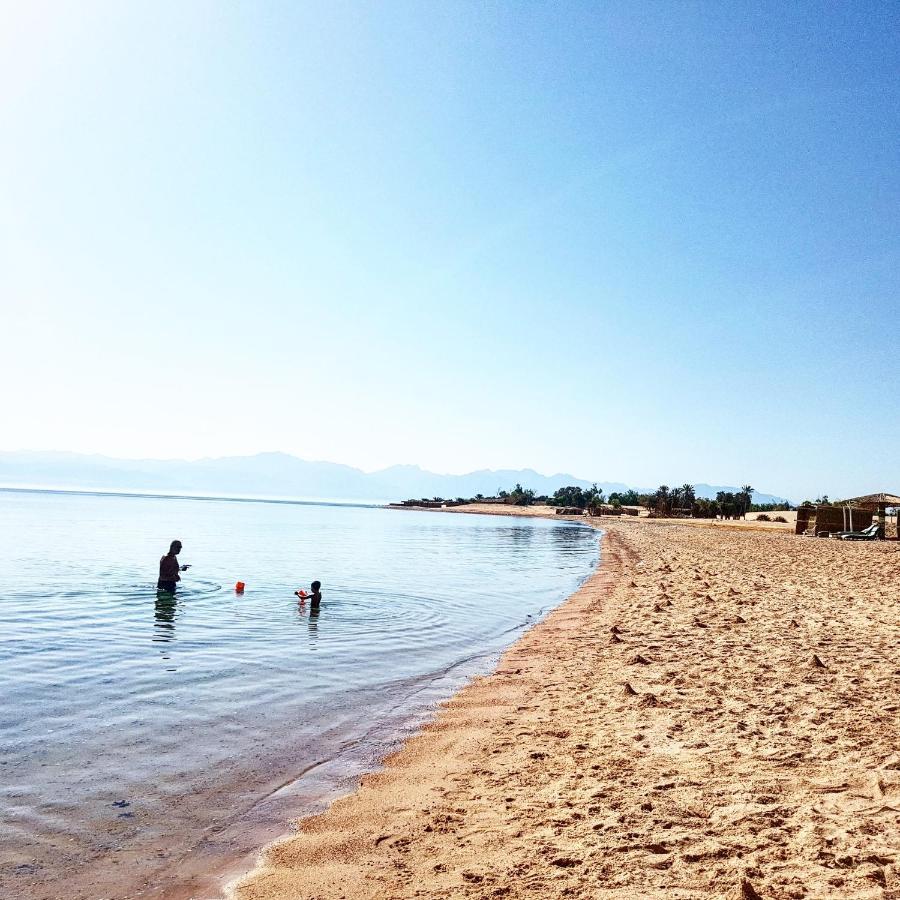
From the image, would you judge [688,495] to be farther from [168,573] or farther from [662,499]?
[168,573]

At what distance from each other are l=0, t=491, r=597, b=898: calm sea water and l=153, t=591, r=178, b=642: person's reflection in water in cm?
11

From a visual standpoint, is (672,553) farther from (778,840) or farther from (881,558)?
(778,840)

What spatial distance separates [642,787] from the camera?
5359 millimetres

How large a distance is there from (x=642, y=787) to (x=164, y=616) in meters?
13.9

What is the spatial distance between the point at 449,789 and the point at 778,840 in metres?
2.82

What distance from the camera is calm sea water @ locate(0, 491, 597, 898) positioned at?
5.13 m

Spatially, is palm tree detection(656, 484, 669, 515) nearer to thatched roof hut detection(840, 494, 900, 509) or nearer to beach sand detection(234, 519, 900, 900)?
thatched roof hut detection(840, 494, 900, 509)

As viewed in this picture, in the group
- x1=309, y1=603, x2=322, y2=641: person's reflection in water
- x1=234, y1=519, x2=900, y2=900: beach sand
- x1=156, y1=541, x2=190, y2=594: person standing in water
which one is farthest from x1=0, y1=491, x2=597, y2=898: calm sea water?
x1=234, y1=519, x2=900, y2=900: beach sand

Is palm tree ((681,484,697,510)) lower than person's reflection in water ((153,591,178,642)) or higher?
higher

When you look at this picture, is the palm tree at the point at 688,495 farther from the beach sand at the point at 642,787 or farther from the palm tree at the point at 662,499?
the beach sand at the point at 642,787

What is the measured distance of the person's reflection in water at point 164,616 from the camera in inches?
537

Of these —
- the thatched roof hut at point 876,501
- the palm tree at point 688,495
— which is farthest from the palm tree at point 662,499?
the thatched roof hut at point 876,501

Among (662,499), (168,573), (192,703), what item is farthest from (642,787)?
(662,499)

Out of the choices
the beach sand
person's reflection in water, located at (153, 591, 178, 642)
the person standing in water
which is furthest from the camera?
the person standing in water
